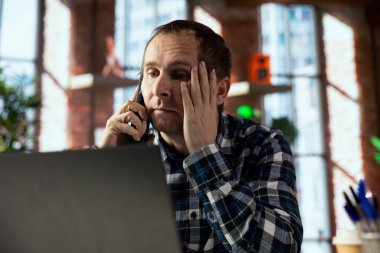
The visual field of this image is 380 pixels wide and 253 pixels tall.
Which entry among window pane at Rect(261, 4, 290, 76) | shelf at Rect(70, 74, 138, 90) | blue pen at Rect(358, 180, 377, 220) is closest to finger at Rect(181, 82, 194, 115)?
blue pen at Rect(358, 180, 377, 220)

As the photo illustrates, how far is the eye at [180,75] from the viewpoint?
49.0 inches

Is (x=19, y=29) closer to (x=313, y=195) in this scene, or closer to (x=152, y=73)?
(x=313, y=195)

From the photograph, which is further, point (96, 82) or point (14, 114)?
point (96, 82)

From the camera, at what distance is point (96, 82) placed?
5.23 m

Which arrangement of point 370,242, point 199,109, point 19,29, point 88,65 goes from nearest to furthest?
point 370,242 → point 199,109 → point 19,29 → point 88,65

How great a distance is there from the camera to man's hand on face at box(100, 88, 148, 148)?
132 centimetres

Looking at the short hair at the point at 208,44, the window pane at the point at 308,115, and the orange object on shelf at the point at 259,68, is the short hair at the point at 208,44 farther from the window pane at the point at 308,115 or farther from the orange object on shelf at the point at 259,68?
the window pane at the point at 308,115

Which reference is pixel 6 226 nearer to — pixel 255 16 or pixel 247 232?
pixel 247 232

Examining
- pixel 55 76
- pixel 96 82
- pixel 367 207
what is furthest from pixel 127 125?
pixel 55 76

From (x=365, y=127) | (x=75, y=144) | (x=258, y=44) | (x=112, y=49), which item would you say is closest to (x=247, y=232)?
(x=75, y=144)

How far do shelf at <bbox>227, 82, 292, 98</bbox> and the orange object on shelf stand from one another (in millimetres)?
136

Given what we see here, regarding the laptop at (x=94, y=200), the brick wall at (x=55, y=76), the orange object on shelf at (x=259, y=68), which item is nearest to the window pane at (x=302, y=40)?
the orange object on shelf at (x=259, y=68)

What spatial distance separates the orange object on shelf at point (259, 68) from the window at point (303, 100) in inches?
13.5

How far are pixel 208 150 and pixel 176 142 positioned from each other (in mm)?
218
